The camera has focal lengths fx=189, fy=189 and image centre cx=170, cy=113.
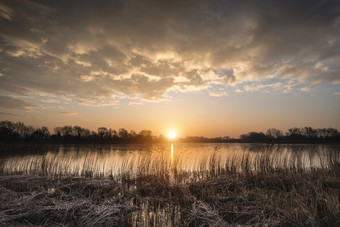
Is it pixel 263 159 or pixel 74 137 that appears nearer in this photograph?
pixel 263 159

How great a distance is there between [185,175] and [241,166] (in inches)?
144

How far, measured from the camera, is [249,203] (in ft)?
17.1

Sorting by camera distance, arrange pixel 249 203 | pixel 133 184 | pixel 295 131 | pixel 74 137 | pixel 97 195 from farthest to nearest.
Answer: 1. pixel 295 131
2. pixel 74 137
3. pixel 133 184
4. pixel 97 195
5. pixel 249 203

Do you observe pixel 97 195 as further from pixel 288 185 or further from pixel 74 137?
pixel 74 137

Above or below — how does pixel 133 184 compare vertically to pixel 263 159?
below

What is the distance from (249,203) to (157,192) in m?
3.32

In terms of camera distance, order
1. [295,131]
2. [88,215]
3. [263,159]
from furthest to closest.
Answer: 1. [295,131]
2. [263,159]
3. [88,215]

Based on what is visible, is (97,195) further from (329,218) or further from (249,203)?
(329,218)

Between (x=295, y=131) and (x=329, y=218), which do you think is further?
(x=295, y=131)

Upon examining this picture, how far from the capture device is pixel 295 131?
3295 inches

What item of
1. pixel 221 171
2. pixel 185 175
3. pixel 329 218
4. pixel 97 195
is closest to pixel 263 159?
pixel 221 171

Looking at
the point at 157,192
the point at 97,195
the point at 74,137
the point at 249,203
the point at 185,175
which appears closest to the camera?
the point at 249,203

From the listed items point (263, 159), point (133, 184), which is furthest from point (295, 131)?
point (133, 184)

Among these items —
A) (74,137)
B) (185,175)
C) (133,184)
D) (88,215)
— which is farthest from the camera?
(74,137)
